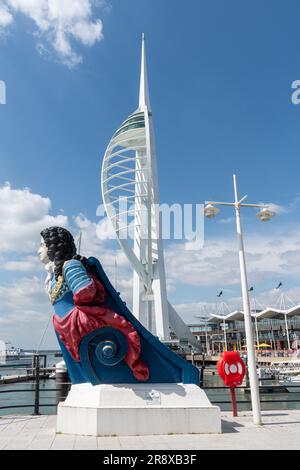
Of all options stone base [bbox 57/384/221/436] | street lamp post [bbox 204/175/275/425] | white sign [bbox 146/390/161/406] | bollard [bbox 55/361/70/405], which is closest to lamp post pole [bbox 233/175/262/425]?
street lamp post [bbox 204/175/275/425]

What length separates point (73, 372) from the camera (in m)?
8.75

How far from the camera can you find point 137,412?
7.71 m

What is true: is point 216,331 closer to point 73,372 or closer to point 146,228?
point 146,228

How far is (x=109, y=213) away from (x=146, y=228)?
3601 millimetres

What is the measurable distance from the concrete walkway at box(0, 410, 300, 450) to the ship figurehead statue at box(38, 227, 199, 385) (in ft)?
3.97

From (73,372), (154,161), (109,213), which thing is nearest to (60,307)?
(73,372)

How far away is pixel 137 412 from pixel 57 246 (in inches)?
150

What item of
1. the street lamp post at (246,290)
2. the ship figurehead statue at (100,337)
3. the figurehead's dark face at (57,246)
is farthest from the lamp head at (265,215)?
the figurehead's dark face at (57,246)

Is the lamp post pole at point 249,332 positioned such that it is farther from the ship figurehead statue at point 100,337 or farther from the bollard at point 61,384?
the bollard at point 61,384

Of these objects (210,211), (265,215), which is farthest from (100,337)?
(265,215)

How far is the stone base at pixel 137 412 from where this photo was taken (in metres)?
7.55

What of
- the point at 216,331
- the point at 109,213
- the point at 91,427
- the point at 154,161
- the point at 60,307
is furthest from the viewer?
the point at 216,331

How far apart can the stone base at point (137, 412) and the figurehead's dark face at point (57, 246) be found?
2721 mm

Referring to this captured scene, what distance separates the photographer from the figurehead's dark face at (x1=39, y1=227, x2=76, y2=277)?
8.94 meters
